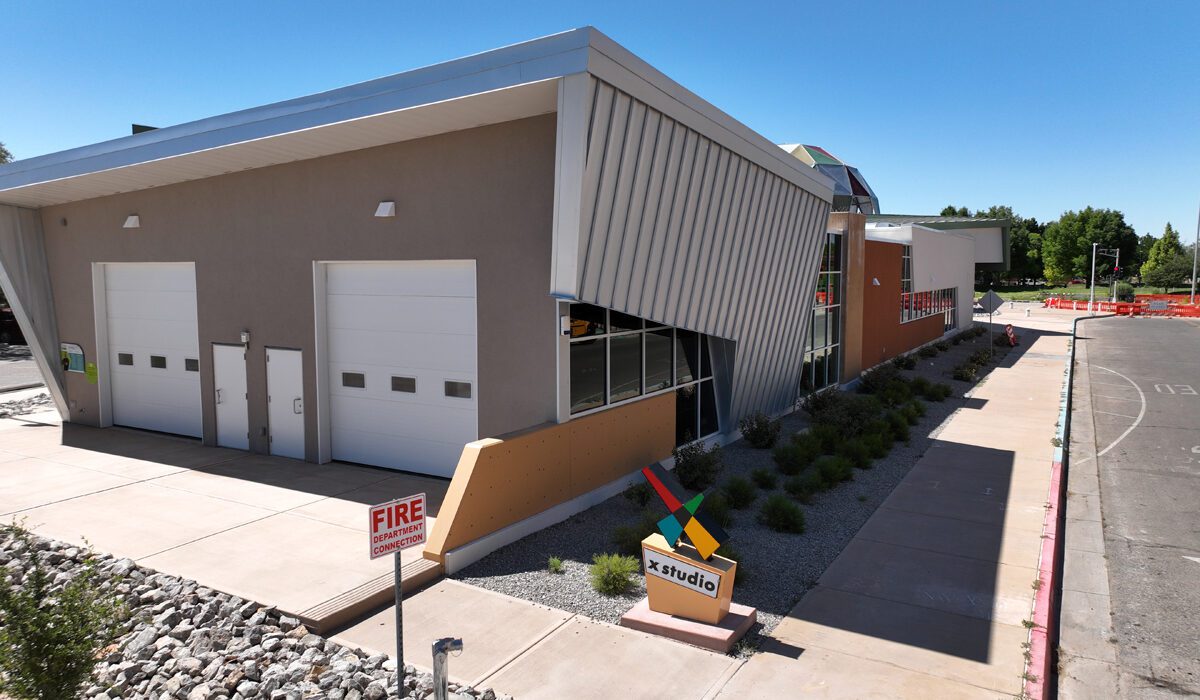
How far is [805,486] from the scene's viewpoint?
11.2 metres

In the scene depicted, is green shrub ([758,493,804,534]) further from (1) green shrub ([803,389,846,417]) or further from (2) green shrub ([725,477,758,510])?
(1) green shrub ([803,389,846,417])

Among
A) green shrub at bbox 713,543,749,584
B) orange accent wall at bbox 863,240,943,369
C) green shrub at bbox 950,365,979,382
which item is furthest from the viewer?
green shrub at bbox 950,365,979,382

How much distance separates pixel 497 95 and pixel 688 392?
6445 mm

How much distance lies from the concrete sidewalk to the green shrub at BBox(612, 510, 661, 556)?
6.46 ft

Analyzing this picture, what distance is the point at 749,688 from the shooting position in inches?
233

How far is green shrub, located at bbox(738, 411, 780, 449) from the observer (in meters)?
14.1

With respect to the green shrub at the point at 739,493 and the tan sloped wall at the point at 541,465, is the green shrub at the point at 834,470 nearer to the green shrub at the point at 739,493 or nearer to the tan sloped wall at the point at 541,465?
the green shrub at the point at 739,493

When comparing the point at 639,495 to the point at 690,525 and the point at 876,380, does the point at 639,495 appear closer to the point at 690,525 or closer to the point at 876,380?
the point at 690,525

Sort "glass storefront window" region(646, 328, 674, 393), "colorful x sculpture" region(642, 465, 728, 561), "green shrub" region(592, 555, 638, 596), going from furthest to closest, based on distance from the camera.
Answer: "glass storefront window" region(646, 328, 674, 393), "green shrub" region(592, 555, 638, 596), "colorful x sculpture" region(642, 465, 728, 561)

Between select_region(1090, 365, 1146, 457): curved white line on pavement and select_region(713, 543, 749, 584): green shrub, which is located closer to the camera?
select_region(713, 543, 749, 584): green shrub

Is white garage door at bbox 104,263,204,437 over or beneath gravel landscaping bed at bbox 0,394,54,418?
over

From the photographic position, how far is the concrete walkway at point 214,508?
7.80 meters

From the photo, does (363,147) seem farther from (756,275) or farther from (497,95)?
(756,275)

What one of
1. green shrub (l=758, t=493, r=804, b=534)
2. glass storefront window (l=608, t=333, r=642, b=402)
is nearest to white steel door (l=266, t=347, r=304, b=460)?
glass storefront window (l=608, t=333, r=642, b=402)
